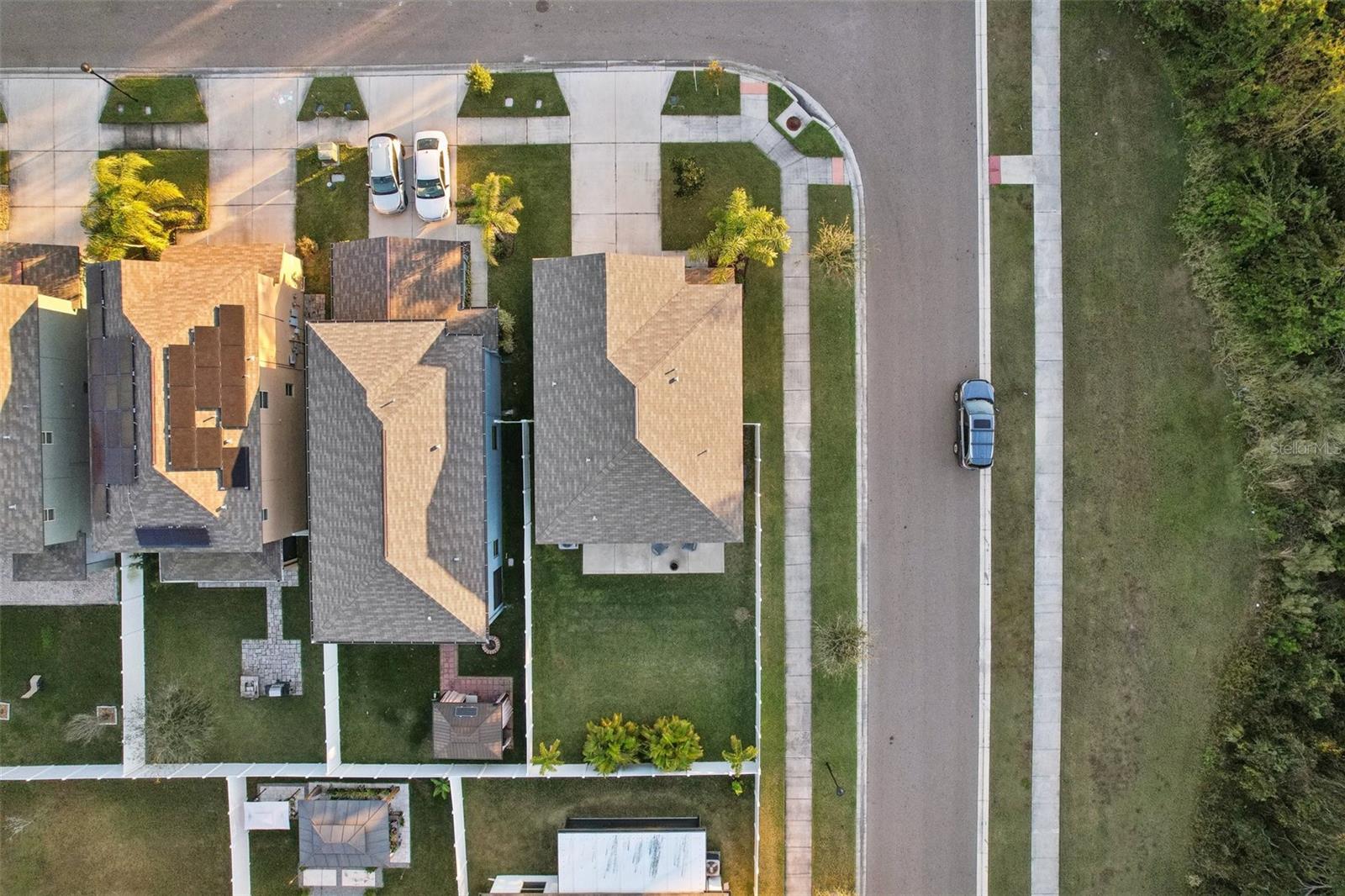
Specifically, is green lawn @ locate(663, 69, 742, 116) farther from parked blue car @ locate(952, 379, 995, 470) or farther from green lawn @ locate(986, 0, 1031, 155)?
parked blue car @ locate(952, 379, 995, 470)

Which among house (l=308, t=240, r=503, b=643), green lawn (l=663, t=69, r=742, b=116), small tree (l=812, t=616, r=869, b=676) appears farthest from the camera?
green lawn (l=663, t=69, r=742, b=116)

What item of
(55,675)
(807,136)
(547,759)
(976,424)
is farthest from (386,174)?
(976,424)

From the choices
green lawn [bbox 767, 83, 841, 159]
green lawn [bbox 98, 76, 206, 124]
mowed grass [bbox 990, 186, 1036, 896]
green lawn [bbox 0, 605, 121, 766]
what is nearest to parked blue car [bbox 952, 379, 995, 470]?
mowed grass [bbox 990, 186, 1036, 896]

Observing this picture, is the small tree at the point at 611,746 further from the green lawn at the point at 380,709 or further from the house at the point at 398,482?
the green lawn at the point at 380,709

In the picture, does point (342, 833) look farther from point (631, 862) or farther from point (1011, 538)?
point (1011, 538)

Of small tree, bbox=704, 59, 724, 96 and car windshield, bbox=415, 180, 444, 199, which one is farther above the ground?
small tree, bbox=704, 59, 724, 96
